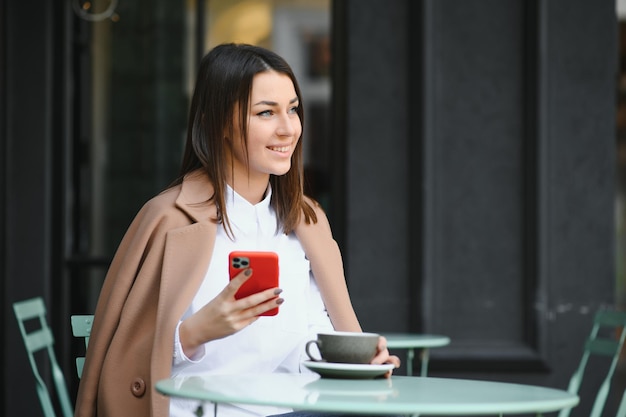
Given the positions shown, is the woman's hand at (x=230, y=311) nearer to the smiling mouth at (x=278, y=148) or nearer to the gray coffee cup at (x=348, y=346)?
the gray coffee cup at (x=348, y=346)

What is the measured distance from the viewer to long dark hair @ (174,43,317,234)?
2771mm

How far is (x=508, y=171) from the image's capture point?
16.6 ft

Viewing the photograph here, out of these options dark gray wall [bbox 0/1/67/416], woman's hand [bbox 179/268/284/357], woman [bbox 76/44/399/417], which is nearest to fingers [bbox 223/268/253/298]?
woman's hand [bbox 179/268/284/357]

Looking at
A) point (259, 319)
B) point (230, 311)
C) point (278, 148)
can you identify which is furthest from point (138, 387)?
point (278, 148)

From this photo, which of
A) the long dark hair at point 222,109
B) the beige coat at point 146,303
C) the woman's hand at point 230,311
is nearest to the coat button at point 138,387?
the beige coat at point 146,303

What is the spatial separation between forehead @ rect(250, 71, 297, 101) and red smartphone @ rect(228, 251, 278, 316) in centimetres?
61

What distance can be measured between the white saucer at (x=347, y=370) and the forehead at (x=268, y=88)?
78 centimetres

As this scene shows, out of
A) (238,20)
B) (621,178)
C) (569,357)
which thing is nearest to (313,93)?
(238,20)

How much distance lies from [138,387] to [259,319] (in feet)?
1.14

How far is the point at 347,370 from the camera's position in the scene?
2.28 m

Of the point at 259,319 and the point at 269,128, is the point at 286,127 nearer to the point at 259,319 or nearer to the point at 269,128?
the point at 269,128

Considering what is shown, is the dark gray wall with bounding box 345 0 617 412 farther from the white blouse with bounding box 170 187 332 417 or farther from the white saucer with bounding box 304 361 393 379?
the white saucer with bounding box 304 361 393 379

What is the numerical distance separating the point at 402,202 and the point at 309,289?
2.17 meters

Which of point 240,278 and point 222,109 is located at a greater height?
point 222,109
